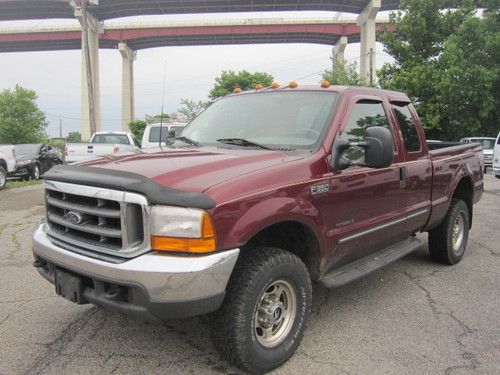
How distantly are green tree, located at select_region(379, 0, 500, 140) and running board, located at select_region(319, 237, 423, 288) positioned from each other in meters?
21.0

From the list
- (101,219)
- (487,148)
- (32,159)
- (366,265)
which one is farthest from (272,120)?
(487,148)

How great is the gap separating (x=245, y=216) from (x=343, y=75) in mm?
33512

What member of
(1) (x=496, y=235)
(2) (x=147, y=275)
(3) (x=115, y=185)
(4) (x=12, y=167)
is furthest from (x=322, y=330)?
(4) (x=12, y=167)

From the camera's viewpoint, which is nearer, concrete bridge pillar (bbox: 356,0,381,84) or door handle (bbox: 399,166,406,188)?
door handle (bbox: 399,166,406,188)

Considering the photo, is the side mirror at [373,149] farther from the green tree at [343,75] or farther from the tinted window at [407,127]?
the green tree at [343,75]

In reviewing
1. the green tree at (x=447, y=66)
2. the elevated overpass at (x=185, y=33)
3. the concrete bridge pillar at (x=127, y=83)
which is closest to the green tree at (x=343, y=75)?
the green tree at (x=447, y=66)

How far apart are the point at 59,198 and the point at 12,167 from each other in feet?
46.5

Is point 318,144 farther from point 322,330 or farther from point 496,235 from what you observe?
point 496,235

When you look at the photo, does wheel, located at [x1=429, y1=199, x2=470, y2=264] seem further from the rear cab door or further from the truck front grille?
the truck front grille

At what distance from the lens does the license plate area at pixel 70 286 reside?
2955 millimetres

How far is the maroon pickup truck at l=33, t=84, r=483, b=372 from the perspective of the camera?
2.67 metres

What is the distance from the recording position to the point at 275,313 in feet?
10.6

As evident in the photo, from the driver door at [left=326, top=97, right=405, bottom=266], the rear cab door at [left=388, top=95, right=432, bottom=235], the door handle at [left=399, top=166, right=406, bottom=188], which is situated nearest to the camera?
the driver door at [left=326, top=97, right=405, bottom=266]

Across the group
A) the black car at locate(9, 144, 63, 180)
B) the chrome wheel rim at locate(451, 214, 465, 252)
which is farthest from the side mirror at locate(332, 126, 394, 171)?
the black car at locate(9, 144, 63, 180)
